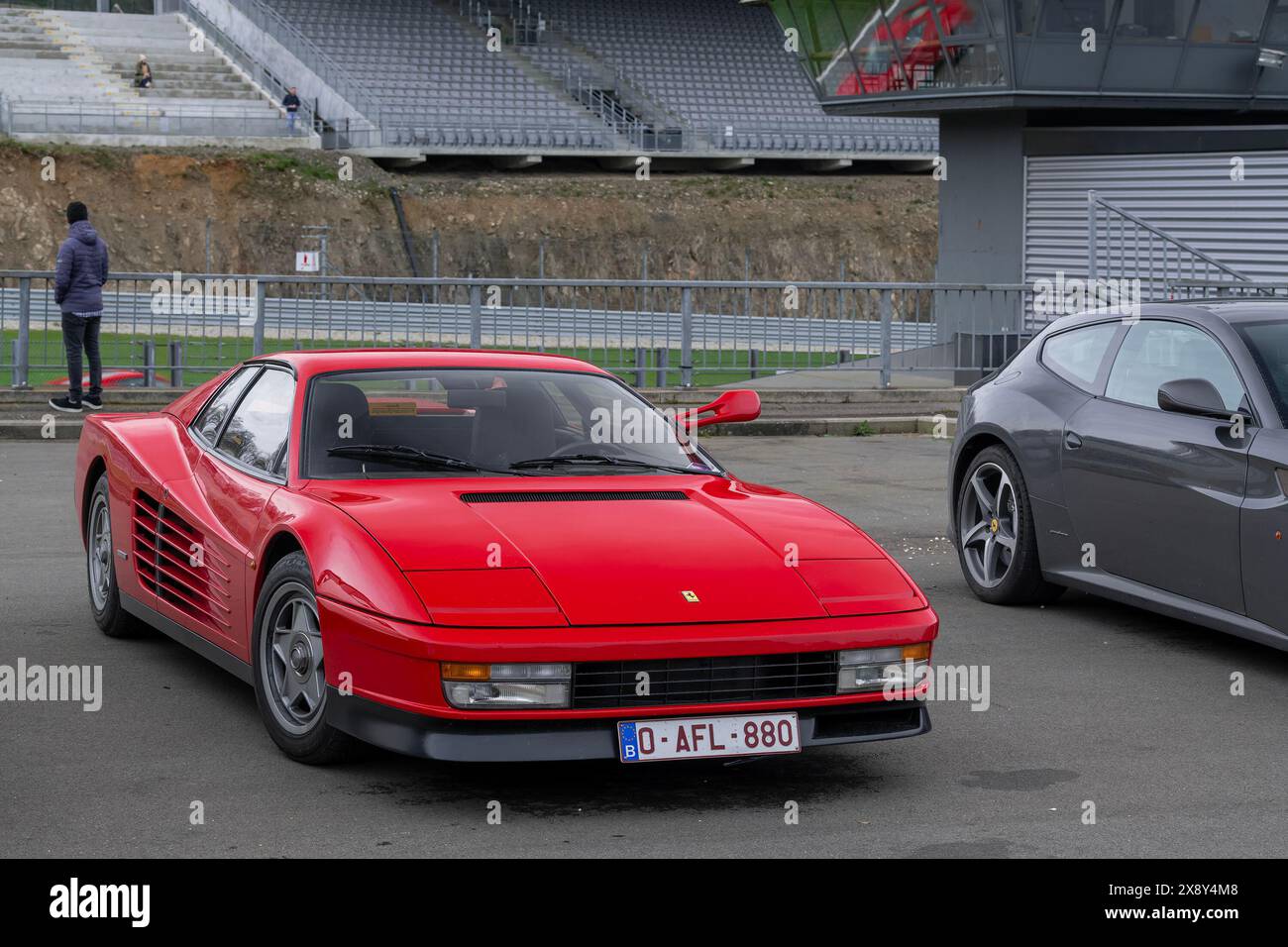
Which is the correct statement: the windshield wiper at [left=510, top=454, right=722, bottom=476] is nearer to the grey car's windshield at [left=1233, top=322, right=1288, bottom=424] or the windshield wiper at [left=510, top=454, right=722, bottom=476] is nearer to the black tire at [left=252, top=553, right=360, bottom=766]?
the black tire at [left=252, top=553, right=360, bottom=766]

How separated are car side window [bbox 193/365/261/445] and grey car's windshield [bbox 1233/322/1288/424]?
405 cm

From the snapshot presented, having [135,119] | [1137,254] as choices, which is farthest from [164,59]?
[1137,254]

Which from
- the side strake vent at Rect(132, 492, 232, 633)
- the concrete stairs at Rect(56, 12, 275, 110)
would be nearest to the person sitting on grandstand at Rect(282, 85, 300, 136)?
the concrete stairs at Rect(56, 12, 275, 110)

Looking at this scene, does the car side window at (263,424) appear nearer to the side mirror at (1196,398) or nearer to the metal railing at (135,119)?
the side mirror at (1196,398)

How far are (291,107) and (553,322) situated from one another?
1449 inches

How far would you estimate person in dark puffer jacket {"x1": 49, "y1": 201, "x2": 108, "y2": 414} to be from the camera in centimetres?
1745

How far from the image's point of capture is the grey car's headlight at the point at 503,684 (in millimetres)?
4980

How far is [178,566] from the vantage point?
6.68 meters

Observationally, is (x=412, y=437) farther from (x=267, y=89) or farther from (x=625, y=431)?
(x=267, y=89)

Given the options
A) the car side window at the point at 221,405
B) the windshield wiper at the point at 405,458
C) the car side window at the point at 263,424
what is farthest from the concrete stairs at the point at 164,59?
the windshield wiper at the point at 405,458

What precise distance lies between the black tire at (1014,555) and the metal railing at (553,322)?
10.3 m

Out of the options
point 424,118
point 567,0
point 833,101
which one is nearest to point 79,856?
point 833,101

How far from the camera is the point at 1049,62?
25297mm

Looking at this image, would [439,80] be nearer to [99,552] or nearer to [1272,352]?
[99,552]
